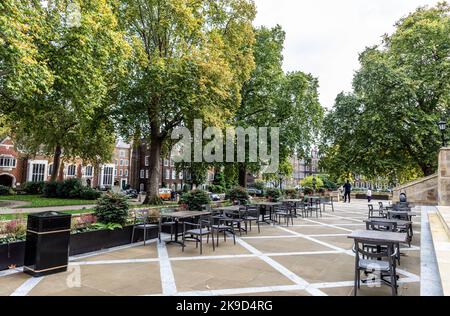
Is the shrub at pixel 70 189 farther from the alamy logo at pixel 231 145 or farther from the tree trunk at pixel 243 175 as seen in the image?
the tree trunk at pixel 243 175

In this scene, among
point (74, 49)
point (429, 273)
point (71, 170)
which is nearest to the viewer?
point (429, 273)

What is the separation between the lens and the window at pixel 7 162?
44.6 meters

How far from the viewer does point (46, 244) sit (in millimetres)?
5922

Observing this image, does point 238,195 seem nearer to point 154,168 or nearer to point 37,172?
point 154,168

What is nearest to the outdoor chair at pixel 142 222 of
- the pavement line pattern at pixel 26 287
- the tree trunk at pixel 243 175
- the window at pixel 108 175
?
the pavement line pattern at pixel 26 287

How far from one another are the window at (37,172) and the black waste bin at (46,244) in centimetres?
5092

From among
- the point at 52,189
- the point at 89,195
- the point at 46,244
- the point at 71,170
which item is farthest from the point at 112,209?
the point at 71,170

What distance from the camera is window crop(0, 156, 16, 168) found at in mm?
44594

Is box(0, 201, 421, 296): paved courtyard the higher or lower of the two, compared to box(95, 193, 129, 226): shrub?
lower

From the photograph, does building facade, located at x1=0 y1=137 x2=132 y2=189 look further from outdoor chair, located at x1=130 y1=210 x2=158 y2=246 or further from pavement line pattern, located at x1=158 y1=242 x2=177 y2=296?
pavement line pattern, located at x1=158 y1=242 x2=177 y2=296

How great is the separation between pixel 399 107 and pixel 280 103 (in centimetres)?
955

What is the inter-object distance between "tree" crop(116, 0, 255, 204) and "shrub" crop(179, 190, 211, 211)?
4.59 meters

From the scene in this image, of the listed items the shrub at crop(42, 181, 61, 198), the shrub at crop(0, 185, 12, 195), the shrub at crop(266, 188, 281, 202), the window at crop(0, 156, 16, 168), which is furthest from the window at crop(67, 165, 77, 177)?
the shrub at crop(266, 188, 281, 202)

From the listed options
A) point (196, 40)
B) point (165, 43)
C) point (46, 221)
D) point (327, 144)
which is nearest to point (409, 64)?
point (327, 144)
